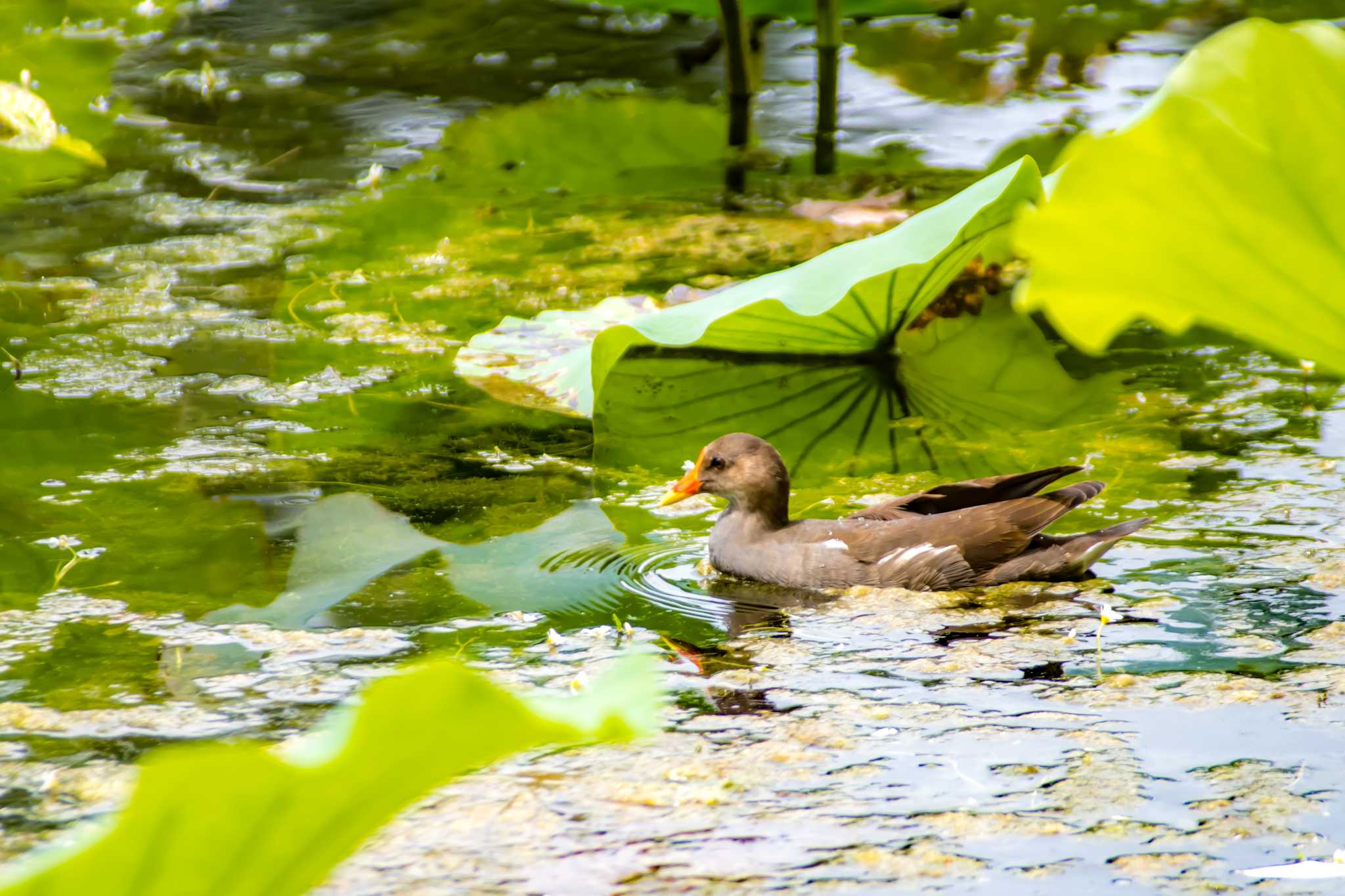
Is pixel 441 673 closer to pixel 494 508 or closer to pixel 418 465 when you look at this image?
pixel 494 508

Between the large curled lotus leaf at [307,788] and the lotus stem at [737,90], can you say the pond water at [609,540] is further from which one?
the large curled lotus leaf at [307,788]

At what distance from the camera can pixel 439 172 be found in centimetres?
750

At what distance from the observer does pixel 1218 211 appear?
950 millimetres

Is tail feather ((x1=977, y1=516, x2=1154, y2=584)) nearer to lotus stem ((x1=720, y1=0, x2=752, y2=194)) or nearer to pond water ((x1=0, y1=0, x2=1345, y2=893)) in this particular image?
pond water ((x1=0, y1=0, x2=1345, y2=893))

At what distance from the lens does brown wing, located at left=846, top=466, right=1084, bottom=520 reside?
11.8ft

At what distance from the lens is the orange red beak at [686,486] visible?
12.8ft

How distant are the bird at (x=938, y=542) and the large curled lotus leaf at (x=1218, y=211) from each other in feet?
8.35

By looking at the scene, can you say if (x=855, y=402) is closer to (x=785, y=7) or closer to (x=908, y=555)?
(x=908, y=555)

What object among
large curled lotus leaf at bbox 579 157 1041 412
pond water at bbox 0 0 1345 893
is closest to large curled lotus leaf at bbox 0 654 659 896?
pond water at bbox 0 0 1345 893

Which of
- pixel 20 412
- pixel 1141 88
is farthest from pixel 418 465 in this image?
pixel 1141 88

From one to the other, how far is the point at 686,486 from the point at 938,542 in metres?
0.72

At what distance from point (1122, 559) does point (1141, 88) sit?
564cm

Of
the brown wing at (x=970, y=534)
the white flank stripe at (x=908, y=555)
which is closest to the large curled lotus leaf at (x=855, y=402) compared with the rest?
the brown wing at (x=970, y=534)

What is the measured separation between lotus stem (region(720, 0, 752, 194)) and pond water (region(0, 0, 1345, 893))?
0.11 m
